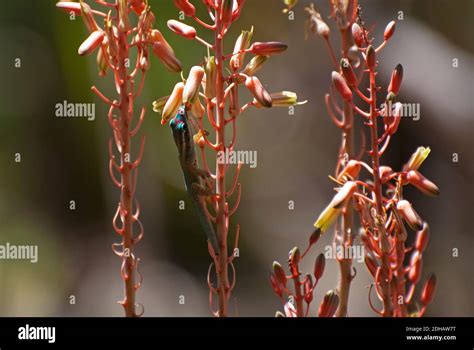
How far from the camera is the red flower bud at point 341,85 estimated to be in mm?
1302

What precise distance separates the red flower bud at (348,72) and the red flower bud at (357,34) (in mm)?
39

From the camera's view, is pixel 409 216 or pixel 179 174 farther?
pixel 179 174

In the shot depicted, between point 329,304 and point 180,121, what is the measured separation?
0.42m

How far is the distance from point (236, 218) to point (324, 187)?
0.32 m

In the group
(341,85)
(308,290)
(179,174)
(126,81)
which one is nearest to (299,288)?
(308,290)

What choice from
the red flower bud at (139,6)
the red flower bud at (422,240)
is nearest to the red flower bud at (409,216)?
the red flower bud at (422,240)

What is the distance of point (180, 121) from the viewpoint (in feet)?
4.73

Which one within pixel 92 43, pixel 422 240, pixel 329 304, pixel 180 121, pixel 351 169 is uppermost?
pixel 92 43

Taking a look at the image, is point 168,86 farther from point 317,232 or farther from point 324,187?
point 317,232

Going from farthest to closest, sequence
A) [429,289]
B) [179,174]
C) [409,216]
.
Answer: [179,174] → [429,289] → [409,216]

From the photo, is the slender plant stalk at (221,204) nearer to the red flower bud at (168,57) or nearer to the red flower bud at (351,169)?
the red flower bud at (168,57)

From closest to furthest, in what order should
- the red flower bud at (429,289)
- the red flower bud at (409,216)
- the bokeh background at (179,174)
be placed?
the red flower bud at (409,216) < the red flower bud at (429,289) < the bokeh background at (179,174)

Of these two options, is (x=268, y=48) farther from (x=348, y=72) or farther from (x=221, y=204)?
(x=221, y=204)

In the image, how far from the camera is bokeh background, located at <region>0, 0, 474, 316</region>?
2215mm
